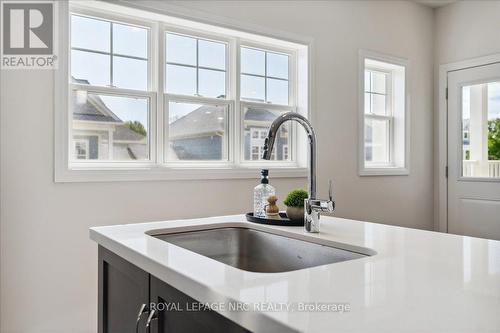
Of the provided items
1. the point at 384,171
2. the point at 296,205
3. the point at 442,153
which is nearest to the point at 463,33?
the point at 442,153

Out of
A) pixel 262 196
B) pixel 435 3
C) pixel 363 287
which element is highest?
pixel 435 3

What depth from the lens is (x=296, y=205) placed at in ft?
5.10

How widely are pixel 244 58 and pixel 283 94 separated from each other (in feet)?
1.56

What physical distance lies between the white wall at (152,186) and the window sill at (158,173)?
46 millimetres

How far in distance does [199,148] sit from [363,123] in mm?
1691

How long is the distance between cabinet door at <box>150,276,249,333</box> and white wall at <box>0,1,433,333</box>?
162cm

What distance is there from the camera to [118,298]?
4.25 feet

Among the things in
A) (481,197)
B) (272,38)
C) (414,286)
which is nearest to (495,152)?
(481,197)

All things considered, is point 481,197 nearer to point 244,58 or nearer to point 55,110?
point 244,58

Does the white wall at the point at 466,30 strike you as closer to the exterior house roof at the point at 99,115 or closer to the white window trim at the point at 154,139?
the white window trim at the point at 154,139

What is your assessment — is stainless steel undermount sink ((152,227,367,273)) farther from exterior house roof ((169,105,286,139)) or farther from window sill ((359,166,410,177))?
window sill ((359,166,410,177))

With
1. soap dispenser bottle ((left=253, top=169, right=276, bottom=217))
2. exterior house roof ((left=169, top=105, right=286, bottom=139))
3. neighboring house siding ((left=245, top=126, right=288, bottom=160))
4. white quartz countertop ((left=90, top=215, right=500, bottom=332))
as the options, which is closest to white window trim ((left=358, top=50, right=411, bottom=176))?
neighboring house siding ((left=245, top=126, right=288, bottom=160))

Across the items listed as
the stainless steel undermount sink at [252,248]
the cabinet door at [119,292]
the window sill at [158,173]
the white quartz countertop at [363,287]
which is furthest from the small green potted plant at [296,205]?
the window sill at [158,173]

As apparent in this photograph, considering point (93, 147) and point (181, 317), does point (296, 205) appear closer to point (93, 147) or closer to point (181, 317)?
point (181, 317)
